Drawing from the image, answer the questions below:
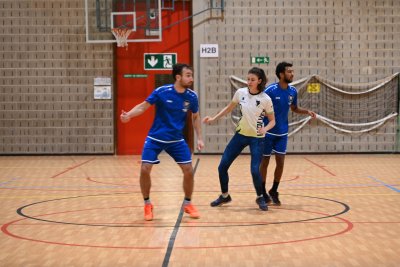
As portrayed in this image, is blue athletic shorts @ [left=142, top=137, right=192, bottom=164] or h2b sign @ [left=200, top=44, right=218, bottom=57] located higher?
h2b sign @ [left=200, top=44, right=218, bottom=57]

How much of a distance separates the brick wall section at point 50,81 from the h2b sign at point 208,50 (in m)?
2.46

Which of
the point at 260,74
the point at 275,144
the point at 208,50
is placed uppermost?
the point at 208,50

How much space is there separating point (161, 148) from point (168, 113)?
40 centimetres

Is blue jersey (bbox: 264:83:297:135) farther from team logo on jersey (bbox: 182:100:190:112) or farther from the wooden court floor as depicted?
team logo on jersey (bbox: 182:100:190:112)

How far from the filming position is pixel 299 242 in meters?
4.66

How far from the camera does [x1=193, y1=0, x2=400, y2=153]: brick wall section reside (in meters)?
14.4

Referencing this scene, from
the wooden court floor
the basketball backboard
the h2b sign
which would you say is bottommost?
the wooden court floor

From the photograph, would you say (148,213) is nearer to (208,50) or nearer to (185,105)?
(185,105)

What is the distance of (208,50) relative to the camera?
47.1ft

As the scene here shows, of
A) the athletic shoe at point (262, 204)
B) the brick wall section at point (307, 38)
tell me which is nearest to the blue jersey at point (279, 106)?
the athletic shoe at point (262, 204)

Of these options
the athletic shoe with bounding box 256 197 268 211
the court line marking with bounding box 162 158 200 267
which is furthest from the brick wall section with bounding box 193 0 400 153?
the court line marking with bounding box 162 158 200 267

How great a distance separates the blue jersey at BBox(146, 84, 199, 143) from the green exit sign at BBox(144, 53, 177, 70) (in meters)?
8.66

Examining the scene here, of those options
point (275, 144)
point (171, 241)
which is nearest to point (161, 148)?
point (171, 241)

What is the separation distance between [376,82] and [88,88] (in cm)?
776
